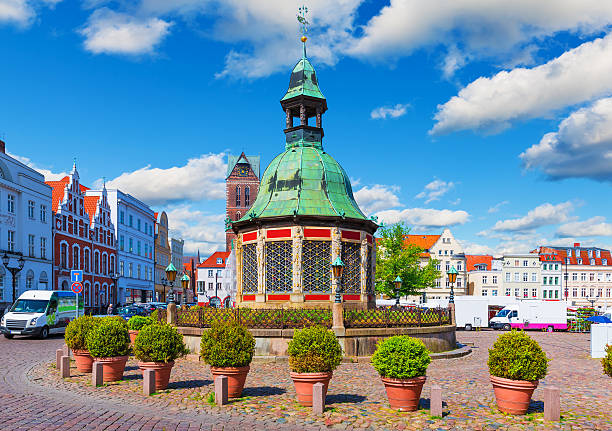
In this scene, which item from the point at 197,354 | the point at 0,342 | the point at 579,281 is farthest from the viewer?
the point at 579,281

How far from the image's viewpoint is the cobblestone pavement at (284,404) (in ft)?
32.7

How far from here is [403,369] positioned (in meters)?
10.8

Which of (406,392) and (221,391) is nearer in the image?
(406,392)

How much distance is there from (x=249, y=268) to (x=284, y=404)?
14053 mm

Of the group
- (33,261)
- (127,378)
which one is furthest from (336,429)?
(33,261)

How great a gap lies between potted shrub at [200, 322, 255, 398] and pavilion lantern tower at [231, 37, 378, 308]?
11.1 metres

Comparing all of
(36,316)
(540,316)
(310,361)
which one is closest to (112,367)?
(310,361)

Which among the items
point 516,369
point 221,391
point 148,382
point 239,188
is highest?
point 239,188

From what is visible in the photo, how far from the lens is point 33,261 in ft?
150

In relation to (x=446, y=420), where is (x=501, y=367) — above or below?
above

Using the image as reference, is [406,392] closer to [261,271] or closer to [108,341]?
[108,341]

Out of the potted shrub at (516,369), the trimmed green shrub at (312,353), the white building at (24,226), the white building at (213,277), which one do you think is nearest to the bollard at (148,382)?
the trimmed green shrub at (312,353)

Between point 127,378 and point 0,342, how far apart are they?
1630 cm

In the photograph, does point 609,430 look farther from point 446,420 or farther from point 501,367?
point 446,420
